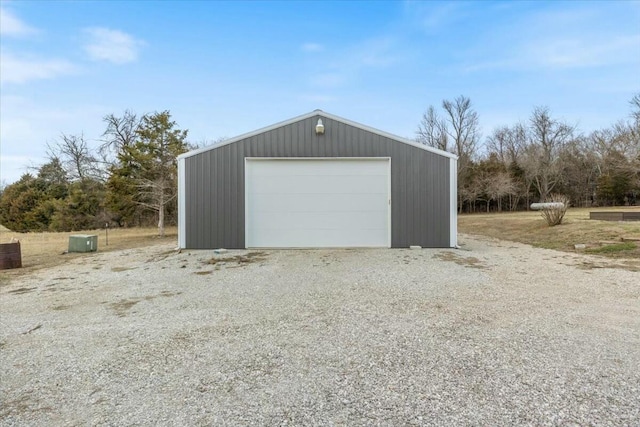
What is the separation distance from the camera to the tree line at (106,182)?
13.5 meters

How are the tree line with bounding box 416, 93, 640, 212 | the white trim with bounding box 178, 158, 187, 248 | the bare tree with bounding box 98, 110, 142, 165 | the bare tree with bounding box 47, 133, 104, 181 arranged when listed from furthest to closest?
1. the tree line with bounding box 416, 93, 640, 212
2. the bare tree with bounding box 47, 133, 104, 181
3. the bare tree with bounding box 98, 110, 142, 165
4. the white trim with bounding box 178, 158, 187, 248

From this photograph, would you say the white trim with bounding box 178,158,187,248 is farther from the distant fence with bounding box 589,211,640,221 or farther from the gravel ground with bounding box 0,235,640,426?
the distant fence with bounding box 589,211,640,221

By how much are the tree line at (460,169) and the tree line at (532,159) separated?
0.27ft

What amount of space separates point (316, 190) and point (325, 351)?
6.10m

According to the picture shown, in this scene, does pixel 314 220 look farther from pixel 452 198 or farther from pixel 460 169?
pixel 460 169

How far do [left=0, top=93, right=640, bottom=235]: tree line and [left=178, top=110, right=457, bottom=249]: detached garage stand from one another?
5881 mm

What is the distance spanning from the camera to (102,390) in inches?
83.5

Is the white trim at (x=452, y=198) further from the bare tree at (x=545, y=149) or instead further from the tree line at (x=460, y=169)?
the bare tree at (x=545, y=149)

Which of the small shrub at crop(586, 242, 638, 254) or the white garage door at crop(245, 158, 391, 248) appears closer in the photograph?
the small shrub at crop(586, 242, 638, 254)

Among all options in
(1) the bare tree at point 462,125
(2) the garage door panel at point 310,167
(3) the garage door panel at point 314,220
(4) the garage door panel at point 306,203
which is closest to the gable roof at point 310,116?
(2) the garage door panel at point 310,167

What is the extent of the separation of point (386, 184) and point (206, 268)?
15.2ft

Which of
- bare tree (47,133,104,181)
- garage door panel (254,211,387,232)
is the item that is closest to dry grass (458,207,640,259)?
garage door panel (254,211,387,232)

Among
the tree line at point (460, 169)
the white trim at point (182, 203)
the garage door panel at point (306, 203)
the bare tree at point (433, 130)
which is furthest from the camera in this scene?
the bare tree at point (433, 130)

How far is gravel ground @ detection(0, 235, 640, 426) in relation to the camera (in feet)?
6.15
